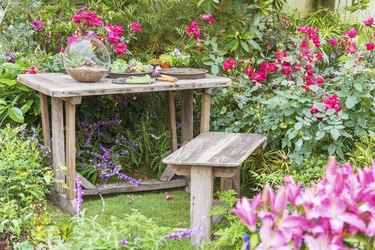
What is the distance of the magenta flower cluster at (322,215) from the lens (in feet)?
5.92

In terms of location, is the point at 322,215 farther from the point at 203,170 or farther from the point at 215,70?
the point at 215,70

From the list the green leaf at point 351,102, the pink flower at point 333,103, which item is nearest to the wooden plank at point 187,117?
the pink flower at point 333,103

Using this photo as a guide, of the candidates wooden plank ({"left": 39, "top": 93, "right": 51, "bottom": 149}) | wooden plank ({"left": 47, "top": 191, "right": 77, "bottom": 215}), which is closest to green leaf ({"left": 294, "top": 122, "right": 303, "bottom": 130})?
wooden plank ({"left": 47, "top": 191, "right": 77, "bottom": 215})

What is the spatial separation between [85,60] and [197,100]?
5.27 ft

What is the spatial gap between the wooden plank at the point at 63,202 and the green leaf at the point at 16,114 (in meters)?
0.61

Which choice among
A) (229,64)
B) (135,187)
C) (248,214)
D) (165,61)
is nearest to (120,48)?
(165,61)

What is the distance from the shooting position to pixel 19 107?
17.6ft

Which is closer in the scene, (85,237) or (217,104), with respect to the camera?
(85,237)

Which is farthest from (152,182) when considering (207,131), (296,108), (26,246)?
(26,246)

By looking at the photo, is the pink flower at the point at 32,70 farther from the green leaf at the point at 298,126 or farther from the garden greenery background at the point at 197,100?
the green leaf at the point at 298,126

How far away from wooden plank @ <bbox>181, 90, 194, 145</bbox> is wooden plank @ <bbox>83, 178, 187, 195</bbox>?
0.36m

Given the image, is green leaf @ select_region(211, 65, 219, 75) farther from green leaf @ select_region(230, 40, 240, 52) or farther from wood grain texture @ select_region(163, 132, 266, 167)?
wood grain texture @ select_region(163, 132, 266, 167)

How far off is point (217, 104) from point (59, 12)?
1980mm

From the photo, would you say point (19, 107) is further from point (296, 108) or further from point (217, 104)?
point (296, 108)
